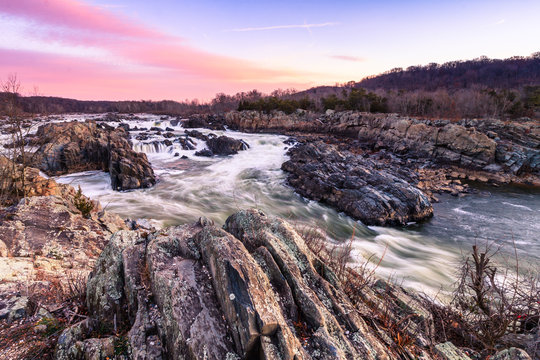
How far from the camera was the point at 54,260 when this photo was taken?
656 centimetres

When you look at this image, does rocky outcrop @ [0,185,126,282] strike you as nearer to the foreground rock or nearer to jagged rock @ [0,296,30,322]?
the foreground rock

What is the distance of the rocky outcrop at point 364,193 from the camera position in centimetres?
1431

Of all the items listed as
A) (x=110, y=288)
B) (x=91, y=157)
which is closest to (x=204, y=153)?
(x=91, y=157)

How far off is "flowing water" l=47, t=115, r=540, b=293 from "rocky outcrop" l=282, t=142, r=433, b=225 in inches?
25.1

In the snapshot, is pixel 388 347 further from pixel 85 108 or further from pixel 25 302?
pixel 85 108

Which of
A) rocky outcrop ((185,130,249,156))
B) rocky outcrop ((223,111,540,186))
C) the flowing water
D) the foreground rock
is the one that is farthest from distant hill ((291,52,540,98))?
the foreground rock

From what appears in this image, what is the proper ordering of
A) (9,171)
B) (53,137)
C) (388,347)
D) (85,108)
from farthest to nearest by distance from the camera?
1. (85,108)
2. (53,137)
3. (9,171)
4. (388,347)

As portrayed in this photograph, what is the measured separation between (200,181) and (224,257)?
19.1 m

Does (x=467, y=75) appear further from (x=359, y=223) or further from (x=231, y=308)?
(x=231, y=308)

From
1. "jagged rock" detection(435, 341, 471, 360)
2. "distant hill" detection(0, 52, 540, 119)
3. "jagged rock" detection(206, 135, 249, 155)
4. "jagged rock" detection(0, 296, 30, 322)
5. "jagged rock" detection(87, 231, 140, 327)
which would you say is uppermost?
"distant hill" detection(0, 52, 540, 119)

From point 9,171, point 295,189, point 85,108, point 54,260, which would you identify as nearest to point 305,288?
point 54,260

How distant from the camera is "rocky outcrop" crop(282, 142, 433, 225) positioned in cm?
1431

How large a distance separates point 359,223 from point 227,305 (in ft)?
41.3

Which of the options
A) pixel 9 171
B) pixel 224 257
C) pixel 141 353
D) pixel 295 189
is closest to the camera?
pixel 141 353
